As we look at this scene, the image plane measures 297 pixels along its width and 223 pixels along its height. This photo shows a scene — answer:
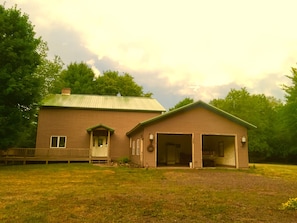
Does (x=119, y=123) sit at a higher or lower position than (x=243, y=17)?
lower

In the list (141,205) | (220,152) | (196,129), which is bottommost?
(141,205)

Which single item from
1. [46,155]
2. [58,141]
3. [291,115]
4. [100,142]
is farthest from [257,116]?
[46,155]

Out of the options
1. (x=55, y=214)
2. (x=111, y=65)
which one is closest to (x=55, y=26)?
(x=55, y=214)

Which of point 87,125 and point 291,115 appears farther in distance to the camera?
point 291,115

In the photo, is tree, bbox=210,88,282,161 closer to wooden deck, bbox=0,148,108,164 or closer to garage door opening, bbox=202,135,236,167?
garage door opening, bbox=202,135,236,167

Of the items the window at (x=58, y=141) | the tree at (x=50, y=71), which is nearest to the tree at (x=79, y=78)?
the tree at (x=50, y=71)

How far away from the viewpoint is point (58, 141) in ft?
76.0

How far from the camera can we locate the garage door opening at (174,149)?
22828 mm

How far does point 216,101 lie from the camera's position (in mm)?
53250

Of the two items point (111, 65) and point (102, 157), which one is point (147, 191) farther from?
point (111, 65)

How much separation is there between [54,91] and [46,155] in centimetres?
1808

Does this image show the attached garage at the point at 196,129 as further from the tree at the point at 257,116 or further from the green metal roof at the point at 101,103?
the tree at the point at 257,116

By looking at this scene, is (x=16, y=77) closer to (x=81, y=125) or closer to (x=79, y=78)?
(x=81, y=125)

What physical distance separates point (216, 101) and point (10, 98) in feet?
141
